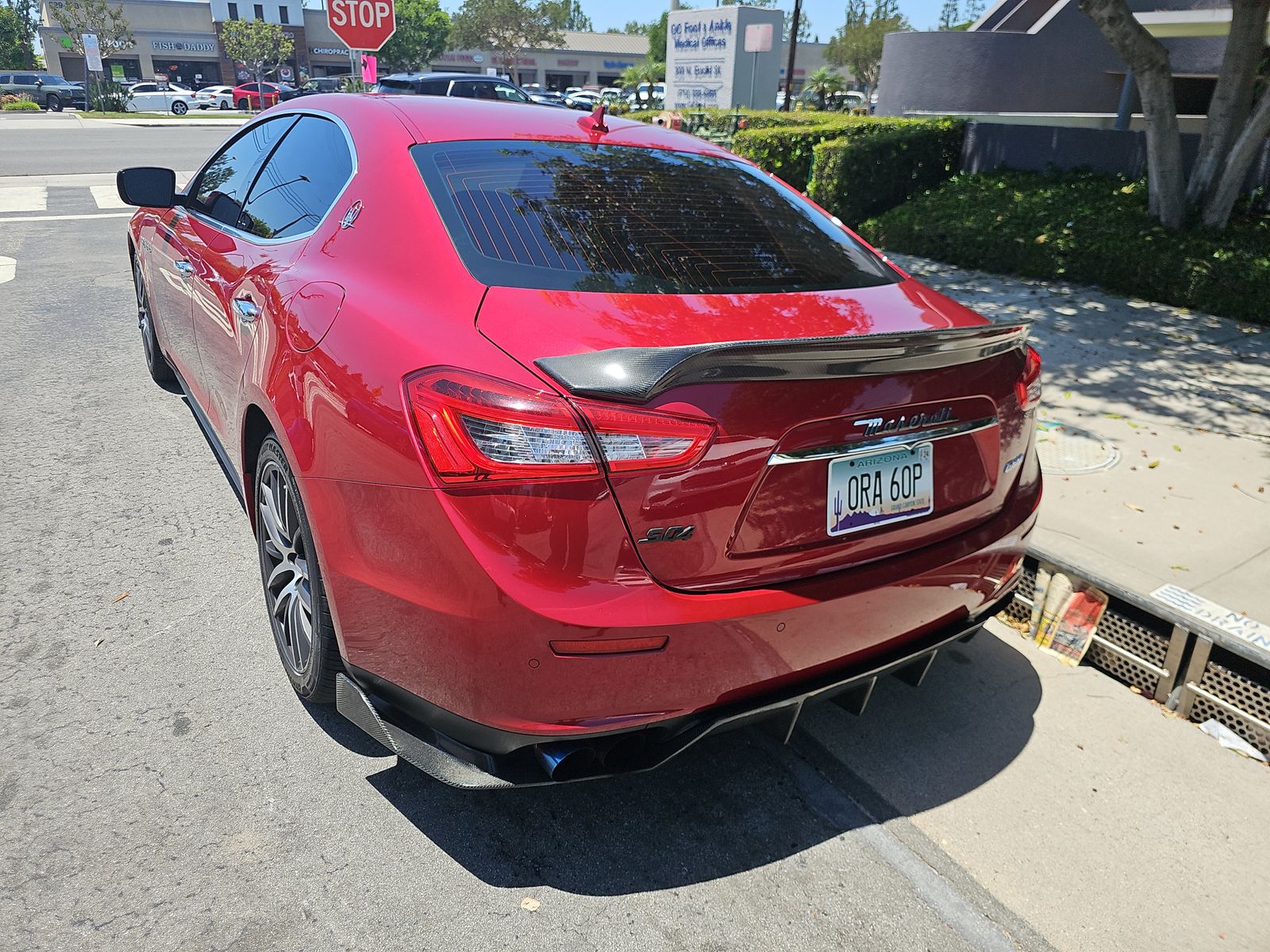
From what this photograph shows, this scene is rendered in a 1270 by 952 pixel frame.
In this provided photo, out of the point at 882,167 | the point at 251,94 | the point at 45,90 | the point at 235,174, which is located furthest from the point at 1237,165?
the point at 45,90

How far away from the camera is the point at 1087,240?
9.07 metres

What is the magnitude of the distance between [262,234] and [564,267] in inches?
57.2

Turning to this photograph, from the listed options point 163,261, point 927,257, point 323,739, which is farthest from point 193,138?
point 323,739

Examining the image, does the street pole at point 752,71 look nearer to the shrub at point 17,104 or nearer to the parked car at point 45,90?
the shrub at point 17,104

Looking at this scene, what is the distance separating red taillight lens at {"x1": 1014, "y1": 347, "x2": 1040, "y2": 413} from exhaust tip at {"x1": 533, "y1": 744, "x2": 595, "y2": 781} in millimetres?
1499

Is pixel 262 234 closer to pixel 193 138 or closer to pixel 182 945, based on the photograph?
pixel 182 945

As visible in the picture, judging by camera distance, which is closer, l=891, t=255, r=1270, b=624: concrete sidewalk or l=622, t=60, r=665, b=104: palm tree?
l=891, t=255, r=1270, b=624: concrete sidewalk

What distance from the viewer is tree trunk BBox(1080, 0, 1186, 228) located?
859cm

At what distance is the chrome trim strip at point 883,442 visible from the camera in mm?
2100

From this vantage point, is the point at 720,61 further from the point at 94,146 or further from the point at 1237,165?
the point at 1237,165

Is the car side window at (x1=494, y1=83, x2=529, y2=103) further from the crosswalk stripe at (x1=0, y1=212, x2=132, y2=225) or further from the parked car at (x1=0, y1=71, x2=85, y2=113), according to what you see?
the parked car at (x1=0, y1=71, x2=85, y2=113)

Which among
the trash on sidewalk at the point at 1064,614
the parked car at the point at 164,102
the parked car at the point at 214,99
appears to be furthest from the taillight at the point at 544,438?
the parked car at the point at 214,99

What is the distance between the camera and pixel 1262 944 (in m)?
2.30

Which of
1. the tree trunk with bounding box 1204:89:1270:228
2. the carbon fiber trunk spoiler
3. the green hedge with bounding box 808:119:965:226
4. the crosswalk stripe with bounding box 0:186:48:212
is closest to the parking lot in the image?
the carbon fiber trunk spoiler
